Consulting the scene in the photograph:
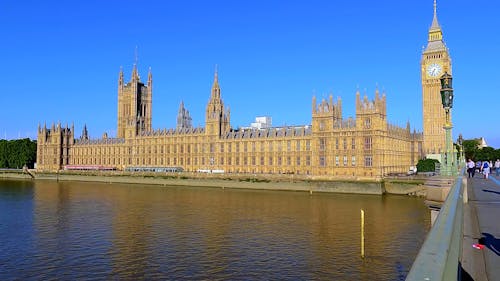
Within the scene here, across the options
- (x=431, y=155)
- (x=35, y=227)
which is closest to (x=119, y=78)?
(x=431, y=155)

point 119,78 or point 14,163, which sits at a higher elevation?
point 119,78

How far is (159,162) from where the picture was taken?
422 ft

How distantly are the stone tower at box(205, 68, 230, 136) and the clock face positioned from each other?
56.6 m

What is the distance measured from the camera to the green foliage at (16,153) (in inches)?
6117

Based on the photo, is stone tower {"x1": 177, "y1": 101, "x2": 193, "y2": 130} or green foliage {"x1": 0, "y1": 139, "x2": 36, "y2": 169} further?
stone tower {"x1": 177, "y1": 101, "x2": 193, "y2": 130}

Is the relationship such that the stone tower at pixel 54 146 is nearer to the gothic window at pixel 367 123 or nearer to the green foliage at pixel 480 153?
the gothic window at pixel 367 123

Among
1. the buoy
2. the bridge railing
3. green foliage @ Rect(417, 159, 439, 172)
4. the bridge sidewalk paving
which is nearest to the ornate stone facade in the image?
green foliage @ Rect(417, 159, 439, 172)

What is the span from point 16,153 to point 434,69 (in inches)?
5738

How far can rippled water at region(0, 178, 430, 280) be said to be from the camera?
26.3m

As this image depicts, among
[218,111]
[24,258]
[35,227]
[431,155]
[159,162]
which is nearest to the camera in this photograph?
[24,258]

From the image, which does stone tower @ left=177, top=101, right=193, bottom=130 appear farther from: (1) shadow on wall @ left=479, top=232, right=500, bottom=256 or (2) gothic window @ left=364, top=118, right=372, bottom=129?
(1) shadow on wall @ left=479, top=232, right=500, bottom=256

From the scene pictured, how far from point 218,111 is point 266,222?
7469 cm

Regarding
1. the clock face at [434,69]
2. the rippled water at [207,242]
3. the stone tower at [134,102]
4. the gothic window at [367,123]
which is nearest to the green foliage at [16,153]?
the stone tower at [134,102]

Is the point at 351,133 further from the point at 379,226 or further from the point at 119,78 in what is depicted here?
the point at 119,78
